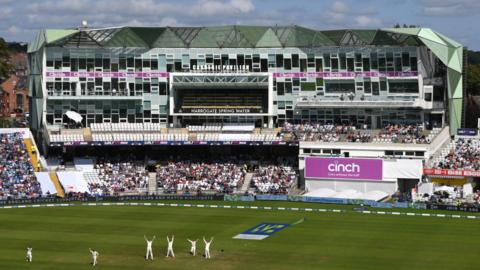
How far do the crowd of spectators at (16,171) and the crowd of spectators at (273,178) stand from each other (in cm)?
1928

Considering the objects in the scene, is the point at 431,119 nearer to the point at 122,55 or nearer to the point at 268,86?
the point at 268,86

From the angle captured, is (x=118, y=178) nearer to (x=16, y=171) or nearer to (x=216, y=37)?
(x=16, y=171)

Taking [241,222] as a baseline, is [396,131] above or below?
above

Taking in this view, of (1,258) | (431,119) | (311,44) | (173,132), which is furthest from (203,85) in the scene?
(1,258)

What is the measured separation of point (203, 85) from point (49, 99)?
49.2 ft

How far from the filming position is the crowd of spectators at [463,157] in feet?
252

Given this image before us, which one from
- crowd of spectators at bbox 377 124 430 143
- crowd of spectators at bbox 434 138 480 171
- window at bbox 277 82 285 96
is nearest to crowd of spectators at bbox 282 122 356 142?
window at bbox 277 82 285 96

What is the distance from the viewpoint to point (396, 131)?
3302 inches

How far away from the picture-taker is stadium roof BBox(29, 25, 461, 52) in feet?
282

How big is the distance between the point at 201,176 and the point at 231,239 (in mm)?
28377

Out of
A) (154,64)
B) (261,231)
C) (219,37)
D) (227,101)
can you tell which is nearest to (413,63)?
(227,101)

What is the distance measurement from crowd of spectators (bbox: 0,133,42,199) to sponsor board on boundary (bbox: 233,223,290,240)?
2494 centimetres

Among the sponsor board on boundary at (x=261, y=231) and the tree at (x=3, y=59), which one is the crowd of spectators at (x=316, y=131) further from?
the tree at (x=3, y=59)

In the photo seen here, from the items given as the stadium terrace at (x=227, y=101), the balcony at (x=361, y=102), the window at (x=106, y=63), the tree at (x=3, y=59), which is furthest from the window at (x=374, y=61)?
the tree at (x=3, y=59)
